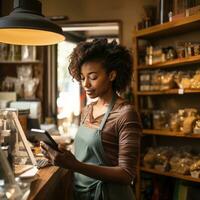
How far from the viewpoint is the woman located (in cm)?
135

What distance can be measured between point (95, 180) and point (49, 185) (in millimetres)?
203

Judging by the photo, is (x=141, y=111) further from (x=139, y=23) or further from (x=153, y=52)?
(x=139, y=23)

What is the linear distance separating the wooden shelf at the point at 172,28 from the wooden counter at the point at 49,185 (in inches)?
61.5

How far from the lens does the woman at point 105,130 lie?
1348mm

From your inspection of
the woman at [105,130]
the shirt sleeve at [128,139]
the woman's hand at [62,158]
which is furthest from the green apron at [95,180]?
the woman's hand at [62,158]

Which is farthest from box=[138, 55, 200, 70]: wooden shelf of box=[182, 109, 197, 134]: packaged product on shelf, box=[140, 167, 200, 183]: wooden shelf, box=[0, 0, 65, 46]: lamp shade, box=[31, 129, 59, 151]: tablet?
box=[31, 129, 59, 151]: tablet

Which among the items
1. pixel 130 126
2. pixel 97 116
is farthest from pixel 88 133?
pixel 130 126

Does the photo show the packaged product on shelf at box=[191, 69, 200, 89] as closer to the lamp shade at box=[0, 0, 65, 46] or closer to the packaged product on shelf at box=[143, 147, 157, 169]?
the packaged product on shelf at box=[143, 147, 157, 169]

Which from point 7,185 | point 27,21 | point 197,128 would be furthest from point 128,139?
point 197,128

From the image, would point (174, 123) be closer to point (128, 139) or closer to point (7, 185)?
point (128, 139)

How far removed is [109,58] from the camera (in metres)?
1.54

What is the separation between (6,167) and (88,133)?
0.46 m

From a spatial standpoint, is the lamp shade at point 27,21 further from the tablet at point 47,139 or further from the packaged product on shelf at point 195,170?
the packaged product on shelf at point 195,170

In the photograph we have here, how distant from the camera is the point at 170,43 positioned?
3189 mm
